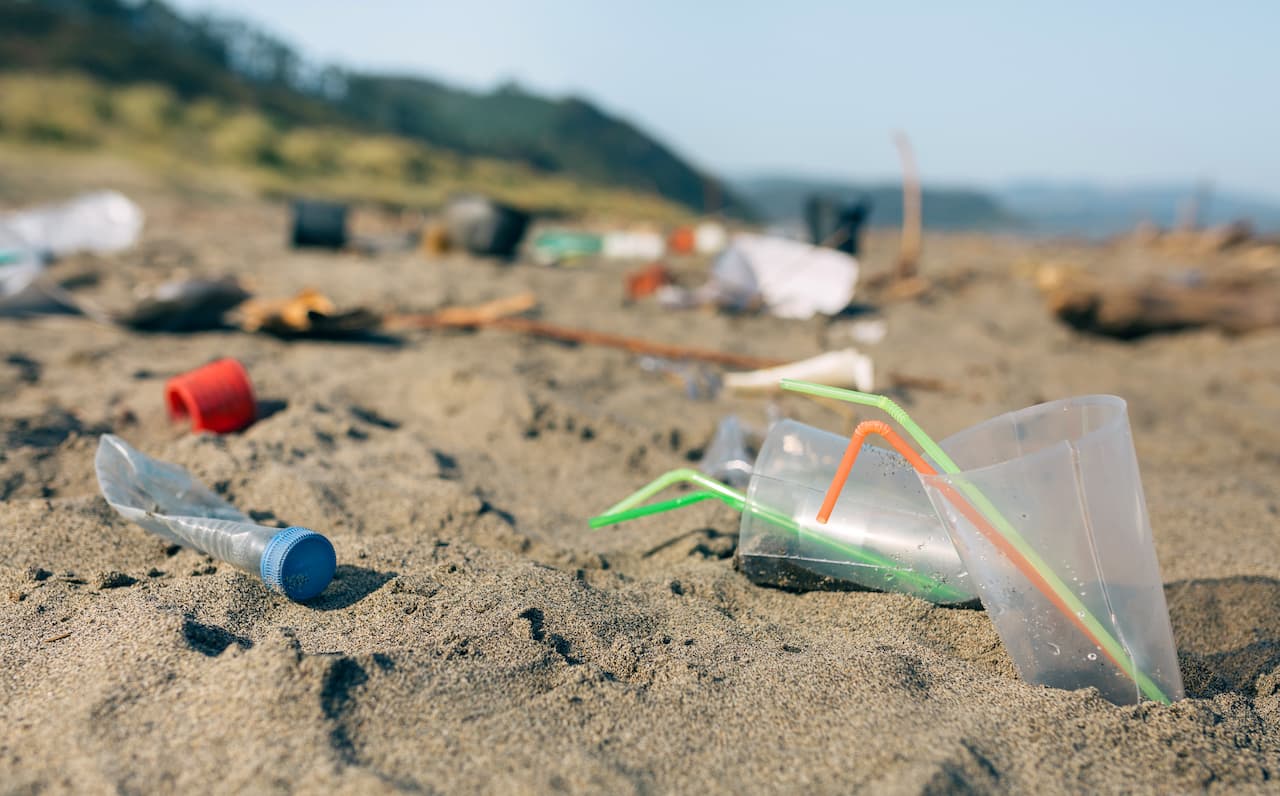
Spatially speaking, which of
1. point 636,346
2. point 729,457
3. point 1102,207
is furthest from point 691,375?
point 1102,207

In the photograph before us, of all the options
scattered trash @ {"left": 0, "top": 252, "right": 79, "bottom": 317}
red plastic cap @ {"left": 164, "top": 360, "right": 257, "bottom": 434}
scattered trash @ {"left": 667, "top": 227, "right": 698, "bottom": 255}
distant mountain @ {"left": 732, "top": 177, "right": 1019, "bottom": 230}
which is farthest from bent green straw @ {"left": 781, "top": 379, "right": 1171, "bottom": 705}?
distant mountain @ {"left": 732, "top": 177, "right": 1019, "bottom": 230}

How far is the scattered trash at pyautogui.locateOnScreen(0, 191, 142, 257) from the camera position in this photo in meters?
5.40

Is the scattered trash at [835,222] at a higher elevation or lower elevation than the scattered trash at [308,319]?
higher

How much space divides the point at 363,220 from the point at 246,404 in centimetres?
781

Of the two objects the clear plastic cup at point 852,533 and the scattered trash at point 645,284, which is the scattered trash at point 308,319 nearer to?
the scattered trash at point 645,284

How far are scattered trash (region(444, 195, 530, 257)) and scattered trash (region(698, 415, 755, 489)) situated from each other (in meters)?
4.13

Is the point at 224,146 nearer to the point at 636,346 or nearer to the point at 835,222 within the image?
the point at 835,222

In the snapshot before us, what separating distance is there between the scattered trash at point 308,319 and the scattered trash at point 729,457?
5.92 ft

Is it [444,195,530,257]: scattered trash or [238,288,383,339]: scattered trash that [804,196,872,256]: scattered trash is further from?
[238,288,383,339]: scattered trash

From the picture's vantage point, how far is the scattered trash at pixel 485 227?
20.9 feet

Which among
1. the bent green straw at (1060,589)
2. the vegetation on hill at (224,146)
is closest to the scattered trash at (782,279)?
the bent green straw at (1060,589)

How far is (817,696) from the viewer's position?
4.11 feet

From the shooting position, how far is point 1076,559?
1.24m

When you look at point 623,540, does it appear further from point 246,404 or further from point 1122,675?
point 246,404
